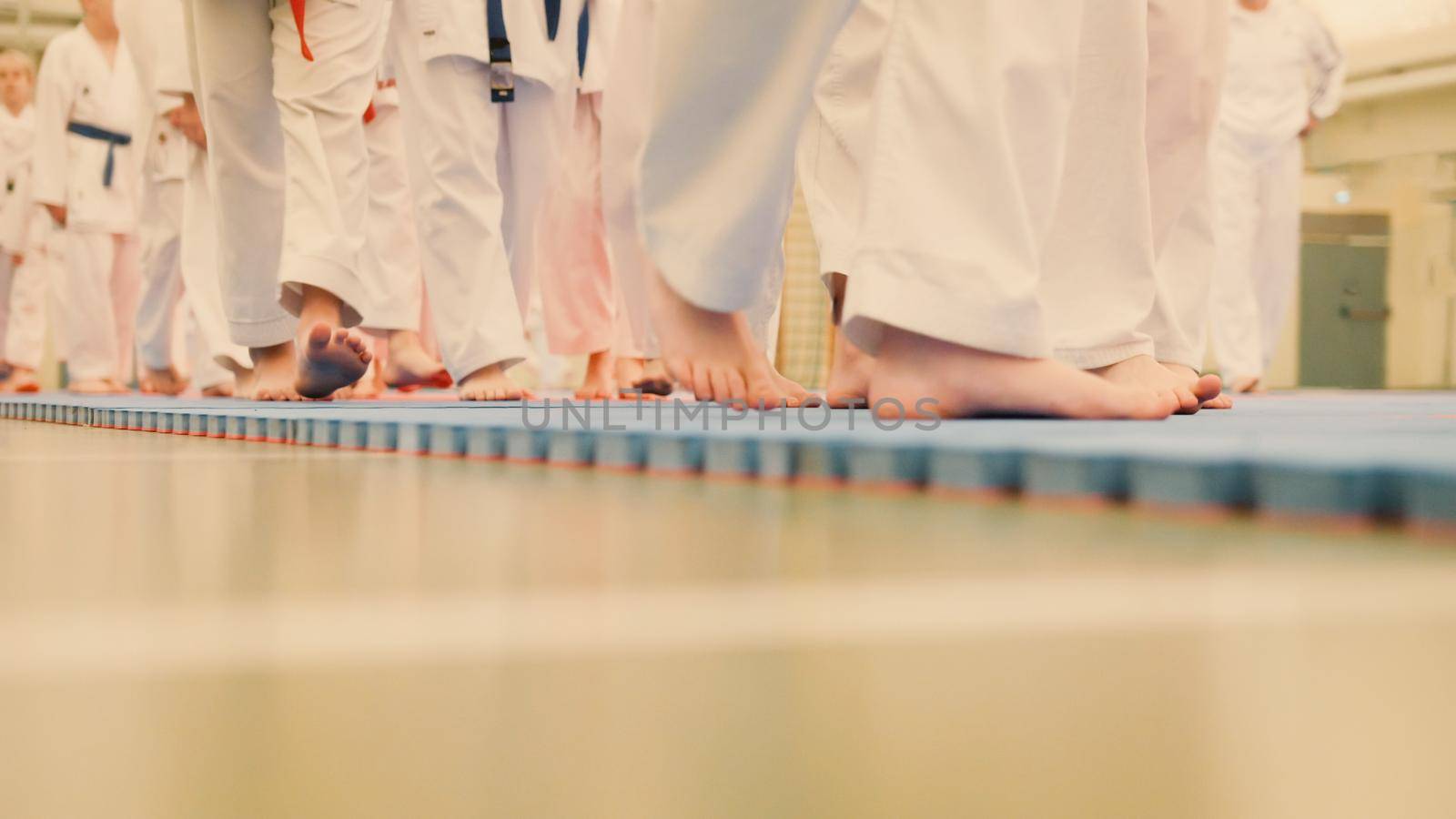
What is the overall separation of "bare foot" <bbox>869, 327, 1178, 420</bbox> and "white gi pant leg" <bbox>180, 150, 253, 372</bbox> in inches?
87.6

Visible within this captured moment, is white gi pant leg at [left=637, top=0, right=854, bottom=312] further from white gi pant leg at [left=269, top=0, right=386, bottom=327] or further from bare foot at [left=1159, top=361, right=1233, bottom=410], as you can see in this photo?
white gi pant leg at [left=269, top=0, right=386, bottom=327]

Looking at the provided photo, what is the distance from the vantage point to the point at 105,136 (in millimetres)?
5254

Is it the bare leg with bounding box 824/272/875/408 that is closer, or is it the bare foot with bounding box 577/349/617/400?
the bare leg with bounding box 824/272/875/408

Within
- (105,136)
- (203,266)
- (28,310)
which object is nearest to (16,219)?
(28,310)

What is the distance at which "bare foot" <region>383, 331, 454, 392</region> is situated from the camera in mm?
3311

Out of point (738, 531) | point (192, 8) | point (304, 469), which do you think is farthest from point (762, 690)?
point (192, 8)

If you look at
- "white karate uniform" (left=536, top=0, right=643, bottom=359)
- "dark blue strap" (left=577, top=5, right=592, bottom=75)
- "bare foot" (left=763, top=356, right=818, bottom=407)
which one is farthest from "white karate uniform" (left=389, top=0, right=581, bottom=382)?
"bare foot" (left=763, top=356, right=818, bottom=407)

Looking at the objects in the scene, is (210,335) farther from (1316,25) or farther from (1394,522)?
(1316,25)

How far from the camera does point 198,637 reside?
0.41 metres

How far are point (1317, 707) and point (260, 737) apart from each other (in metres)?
0.23

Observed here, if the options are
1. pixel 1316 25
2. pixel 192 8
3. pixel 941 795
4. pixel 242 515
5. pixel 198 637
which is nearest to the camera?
pixel 941 795

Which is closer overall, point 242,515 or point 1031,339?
point 242,515

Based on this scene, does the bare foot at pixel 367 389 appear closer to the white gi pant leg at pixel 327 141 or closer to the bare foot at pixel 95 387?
the white gi pant leg at pixel 327 141

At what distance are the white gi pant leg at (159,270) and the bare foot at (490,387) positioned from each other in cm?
164
